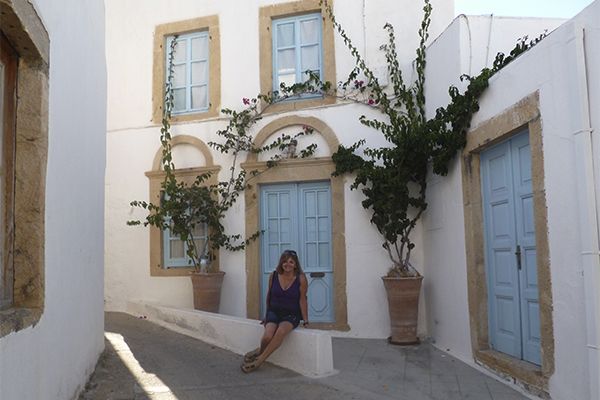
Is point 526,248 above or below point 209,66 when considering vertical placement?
below

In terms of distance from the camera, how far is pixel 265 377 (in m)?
5.57

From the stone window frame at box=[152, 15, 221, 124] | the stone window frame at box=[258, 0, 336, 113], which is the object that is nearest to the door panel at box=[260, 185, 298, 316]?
the stone window frame at box=[258, 0, 336, 113]

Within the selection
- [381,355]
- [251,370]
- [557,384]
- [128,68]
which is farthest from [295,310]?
[128,68]

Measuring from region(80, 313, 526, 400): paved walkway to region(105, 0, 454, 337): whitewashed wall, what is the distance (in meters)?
1.22

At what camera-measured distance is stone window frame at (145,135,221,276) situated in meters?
8.75

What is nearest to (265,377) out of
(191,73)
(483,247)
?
(483,247)

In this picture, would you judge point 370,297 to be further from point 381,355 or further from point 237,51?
point 237,51

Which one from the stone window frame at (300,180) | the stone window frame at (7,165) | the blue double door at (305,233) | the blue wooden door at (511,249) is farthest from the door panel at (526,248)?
the stone window frame at (7,165)

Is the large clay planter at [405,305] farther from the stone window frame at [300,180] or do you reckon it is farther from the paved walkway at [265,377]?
the stone window frame at [300,180]

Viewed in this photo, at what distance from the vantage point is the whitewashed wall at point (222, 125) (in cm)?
792

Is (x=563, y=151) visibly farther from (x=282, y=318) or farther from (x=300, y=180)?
(x=300, y=180)

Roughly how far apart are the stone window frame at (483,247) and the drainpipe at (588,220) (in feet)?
1.89

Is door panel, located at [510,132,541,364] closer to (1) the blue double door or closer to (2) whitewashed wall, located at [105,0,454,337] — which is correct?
(2) whitewashed wall, located at [105,0,454,337]

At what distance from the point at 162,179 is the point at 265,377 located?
430cm
